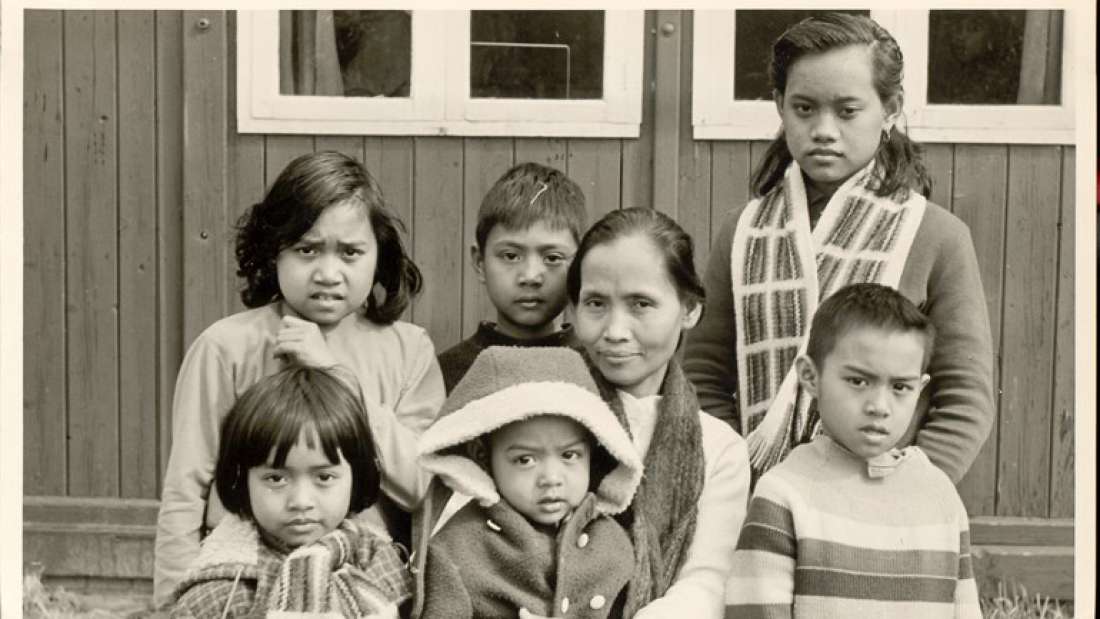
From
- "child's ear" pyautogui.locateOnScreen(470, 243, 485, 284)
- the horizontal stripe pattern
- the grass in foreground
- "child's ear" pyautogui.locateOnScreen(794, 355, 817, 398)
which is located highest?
"child's ear" pyautogui.locateOnScreen(470, 243, 485, 284)

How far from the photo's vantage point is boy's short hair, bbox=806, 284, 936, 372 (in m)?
2.04

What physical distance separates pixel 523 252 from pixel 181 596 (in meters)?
0.90

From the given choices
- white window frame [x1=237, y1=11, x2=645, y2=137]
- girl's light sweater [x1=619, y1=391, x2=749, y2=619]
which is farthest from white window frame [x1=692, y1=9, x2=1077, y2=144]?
girl's light sweater [x1=619, y1=391, x2=749, y2=619]

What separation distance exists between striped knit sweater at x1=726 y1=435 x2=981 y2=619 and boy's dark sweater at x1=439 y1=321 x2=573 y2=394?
63 cm

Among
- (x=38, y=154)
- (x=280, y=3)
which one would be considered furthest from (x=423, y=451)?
(x=38, y=154)

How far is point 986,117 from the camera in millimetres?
3600

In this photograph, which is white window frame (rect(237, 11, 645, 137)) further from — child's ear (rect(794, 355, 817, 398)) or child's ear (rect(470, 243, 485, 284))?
child's ear (rect(794, 355, 817, 398))

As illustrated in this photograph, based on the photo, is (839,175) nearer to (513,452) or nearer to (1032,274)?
(513,452)

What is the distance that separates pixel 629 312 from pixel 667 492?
295 mm

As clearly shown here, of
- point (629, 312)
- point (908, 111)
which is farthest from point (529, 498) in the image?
point (908, 111)

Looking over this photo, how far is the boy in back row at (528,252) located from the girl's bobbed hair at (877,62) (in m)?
0.45

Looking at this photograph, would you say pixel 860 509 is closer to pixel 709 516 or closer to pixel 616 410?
pixel 709 516

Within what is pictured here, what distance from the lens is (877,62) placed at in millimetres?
2328

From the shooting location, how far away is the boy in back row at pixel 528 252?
98.3 inches
